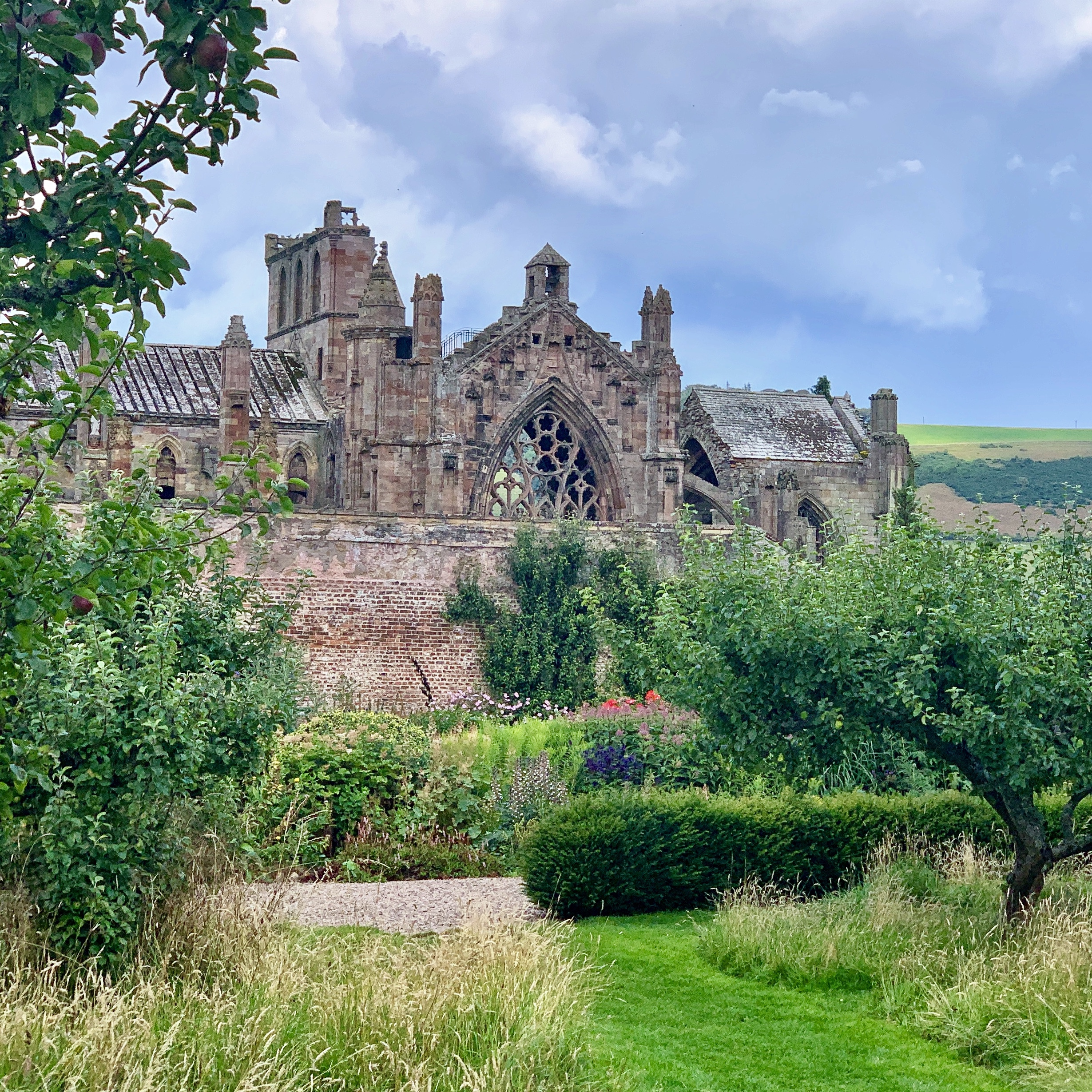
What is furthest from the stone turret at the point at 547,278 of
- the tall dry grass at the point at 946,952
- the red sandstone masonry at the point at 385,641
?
the tall dry grass at the point at 946,952

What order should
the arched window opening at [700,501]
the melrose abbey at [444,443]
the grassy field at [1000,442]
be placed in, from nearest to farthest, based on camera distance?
1. the melrose abbey at [444,443]
2. the arched window opening at [700,501]
3. the grassy field at [1000,442]

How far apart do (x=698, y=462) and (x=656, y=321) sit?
881 cm

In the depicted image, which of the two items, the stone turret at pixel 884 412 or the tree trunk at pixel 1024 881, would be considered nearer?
the tree trunk at pixel 1024 881

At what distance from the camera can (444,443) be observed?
42.0m

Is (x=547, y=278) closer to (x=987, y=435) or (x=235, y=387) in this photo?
(x=235, y=387)

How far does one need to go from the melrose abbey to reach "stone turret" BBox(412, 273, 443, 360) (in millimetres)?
54

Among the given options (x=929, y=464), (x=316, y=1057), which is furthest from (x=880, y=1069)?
(x=929, y=464)

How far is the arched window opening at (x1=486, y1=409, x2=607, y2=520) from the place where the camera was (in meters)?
43.5

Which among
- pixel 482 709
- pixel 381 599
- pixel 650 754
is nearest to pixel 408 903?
pixel 650 754

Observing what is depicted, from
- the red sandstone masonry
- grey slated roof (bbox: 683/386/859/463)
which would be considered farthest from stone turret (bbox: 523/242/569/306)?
the red sandstone masonry

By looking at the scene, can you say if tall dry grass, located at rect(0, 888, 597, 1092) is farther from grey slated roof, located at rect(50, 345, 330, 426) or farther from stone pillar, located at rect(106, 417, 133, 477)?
grey slated roof, located at rect(50, 345, 330, 426)

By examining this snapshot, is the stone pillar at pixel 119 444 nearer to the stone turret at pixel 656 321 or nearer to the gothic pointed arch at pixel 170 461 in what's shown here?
the gothic pointed arch at pixel 170 461

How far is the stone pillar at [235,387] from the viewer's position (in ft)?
136

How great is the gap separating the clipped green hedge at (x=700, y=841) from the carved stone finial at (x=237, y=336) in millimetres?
27737
